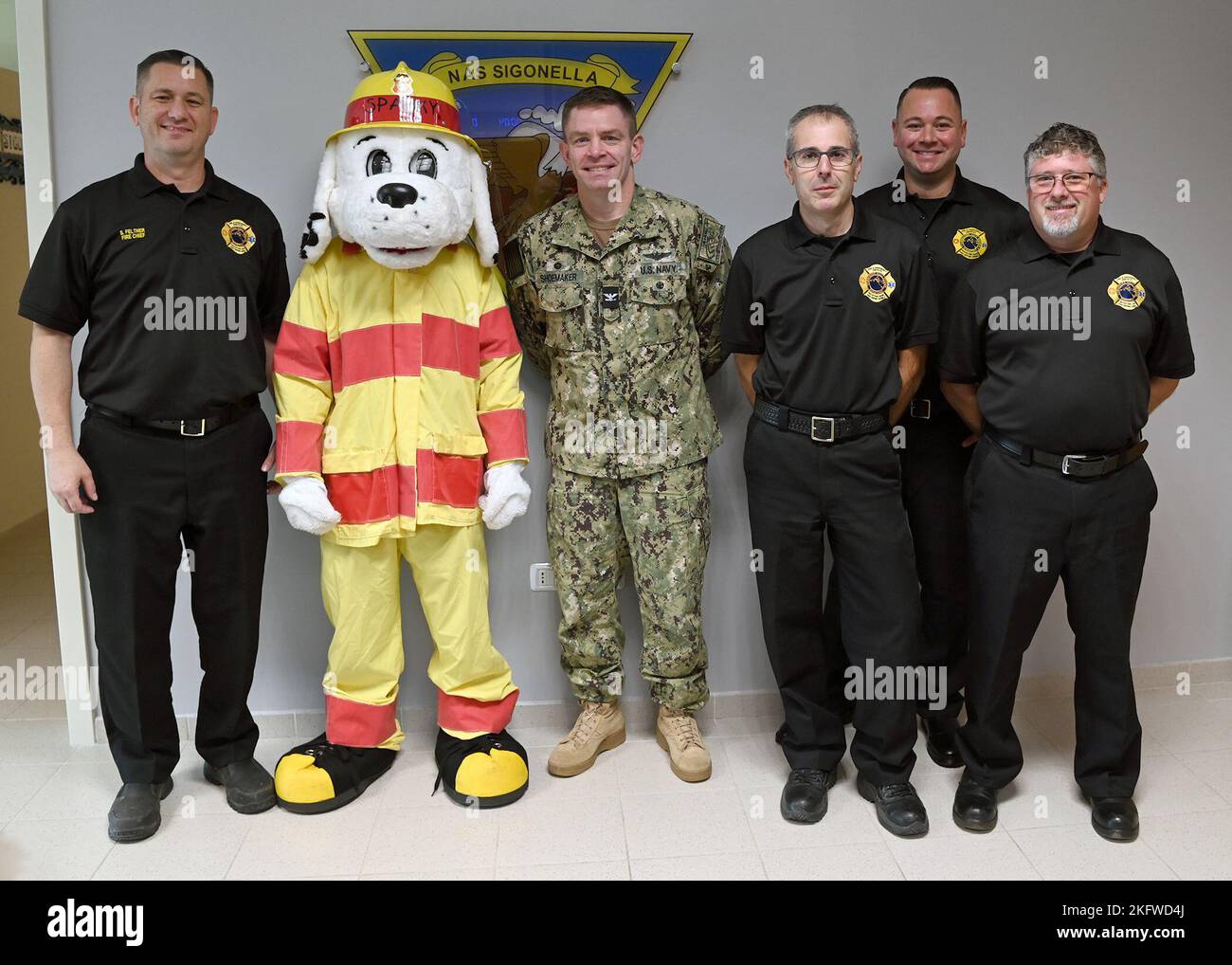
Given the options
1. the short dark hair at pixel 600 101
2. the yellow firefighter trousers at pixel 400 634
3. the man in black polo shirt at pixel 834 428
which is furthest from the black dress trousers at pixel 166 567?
the man in black polo shirt at pixel 834 428

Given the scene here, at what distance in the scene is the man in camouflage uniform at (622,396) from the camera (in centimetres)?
288

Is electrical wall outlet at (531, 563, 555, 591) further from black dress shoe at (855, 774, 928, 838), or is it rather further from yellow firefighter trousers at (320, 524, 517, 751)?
black dress shoe at (855, 774, 928, 838)

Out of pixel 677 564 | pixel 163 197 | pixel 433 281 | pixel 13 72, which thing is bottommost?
pixel 677 564

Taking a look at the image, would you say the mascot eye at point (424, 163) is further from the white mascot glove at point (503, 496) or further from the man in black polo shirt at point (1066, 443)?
the man in black polo shirt at point (1066, 443)

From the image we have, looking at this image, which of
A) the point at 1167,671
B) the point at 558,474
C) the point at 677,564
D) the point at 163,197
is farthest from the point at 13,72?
the point at 1167,671

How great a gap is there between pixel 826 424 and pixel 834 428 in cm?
2

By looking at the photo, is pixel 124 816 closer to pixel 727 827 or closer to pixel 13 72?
pixel 727 827

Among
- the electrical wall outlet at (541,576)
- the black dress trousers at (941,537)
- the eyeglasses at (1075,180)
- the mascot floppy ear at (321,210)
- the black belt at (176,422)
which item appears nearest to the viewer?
the eyeglasses at (1075,180)

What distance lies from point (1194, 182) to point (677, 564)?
6.69 ft

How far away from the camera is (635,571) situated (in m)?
3.09

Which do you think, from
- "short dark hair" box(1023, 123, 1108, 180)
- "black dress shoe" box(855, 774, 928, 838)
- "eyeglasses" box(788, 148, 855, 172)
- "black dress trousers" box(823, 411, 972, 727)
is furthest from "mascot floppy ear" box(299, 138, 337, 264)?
"black dress shoe" box(855, 774, 928, 838)

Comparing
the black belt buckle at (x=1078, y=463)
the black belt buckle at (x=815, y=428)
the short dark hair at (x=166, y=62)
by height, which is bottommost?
the black belt buckle at (x=1078, y=463)

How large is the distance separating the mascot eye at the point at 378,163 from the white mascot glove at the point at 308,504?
782 millimetres

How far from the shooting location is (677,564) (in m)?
3.01
